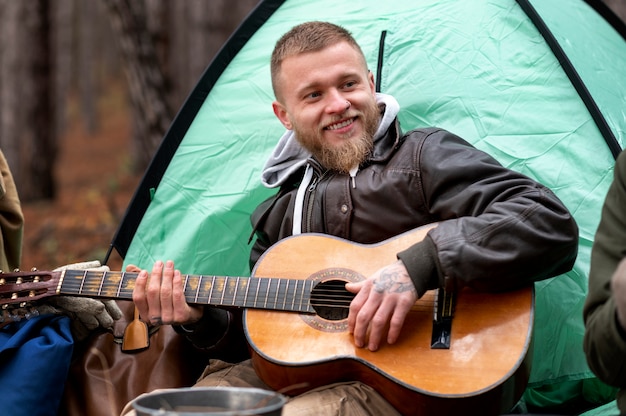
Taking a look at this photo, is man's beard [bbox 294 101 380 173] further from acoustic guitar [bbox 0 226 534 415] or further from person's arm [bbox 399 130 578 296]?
person's arm [bbox 399 130 578 296]

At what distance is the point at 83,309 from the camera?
3014mm

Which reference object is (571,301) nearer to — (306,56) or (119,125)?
(306,56)

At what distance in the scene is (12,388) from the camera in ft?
9.11

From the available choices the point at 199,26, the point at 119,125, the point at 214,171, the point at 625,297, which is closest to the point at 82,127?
the point at 119,125

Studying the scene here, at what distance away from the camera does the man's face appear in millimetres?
2955

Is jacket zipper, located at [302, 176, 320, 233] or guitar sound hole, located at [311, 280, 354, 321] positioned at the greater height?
jacket zipper, located at [302, 176, 320, 233]

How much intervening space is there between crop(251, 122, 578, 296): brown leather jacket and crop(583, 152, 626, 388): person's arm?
0.30 metres

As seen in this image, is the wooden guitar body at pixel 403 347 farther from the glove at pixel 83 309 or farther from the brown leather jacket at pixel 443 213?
the glove at pixel 83 309

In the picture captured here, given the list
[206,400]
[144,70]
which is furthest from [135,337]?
[144,70]

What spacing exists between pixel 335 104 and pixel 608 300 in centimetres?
133

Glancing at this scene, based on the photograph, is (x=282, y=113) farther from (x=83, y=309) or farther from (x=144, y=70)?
(x=144, y=70)

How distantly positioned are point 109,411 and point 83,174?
13.2m

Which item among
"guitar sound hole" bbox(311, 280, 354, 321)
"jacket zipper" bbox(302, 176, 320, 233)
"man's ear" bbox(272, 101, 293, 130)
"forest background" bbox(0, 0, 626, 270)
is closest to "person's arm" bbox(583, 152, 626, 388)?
"guitar sound hole" bbox(311, 280, 354, 321)

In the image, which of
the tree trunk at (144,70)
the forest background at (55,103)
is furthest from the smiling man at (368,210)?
the forest background at (55,103)
